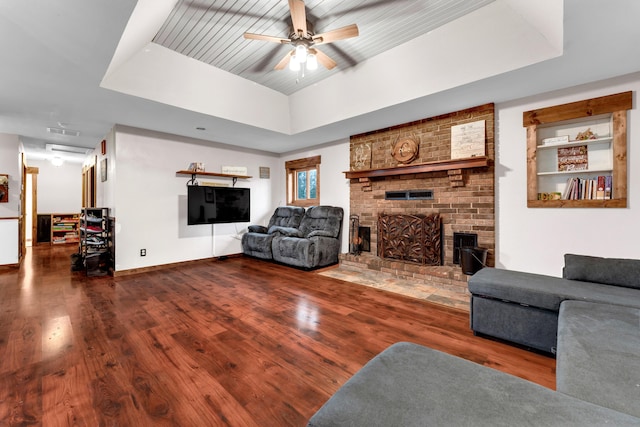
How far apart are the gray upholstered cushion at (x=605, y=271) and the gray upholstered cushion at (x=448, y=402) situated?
192cm

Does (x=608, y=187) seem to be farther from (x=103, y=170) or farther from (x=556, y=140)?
(x=103, y=170)

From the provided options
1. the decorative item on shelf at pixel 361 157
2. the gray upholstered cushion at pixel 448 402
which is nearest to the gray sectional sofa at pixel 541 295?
the gray upholstered cushion at pixel 448 402

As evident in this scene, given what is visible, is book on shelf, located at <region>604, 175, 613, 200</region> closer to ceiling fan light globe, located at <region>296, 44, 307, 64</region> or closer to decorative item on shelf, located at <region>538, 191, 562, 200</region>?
decorative item on shelf, located at <region>538, 191, 562, 200</region>

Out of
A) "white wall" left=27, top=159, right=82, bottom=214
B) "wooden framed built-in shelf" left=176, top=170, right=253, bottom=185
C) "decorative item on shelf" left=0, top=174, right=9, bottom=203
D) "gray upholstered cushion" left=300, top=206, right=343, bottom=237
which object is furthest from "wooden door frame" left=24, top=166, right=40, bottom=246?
"gray upholstered cushion" left=300, top=206, right=343, bottom=237

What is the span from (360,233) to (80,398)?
13.3ft

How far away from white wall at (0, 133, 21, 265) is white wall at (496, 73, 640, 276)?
25.2 ft

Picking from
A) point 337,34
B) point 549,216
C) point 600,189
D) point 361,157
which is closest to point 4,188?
point 337,34

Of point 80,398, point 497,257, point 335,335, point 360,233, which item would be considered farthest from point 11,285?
point 497,257

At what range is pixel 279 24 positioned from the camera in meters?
2.86

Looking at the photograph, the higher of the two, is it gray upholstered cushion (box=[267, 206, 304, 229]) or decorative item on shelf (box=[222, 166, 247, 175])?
decorative item on shelf (box=[222, 166, 247, 175])

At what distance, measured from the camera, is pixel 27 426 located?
52.7 inches

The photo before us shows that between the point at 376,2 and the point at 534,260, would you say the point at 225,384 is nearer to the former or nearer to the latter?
the point at 376,2

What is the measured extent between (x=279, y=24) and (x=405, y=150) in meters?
2.52

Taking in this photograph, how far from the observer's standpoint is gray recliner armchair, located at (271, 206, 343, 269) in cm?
457
